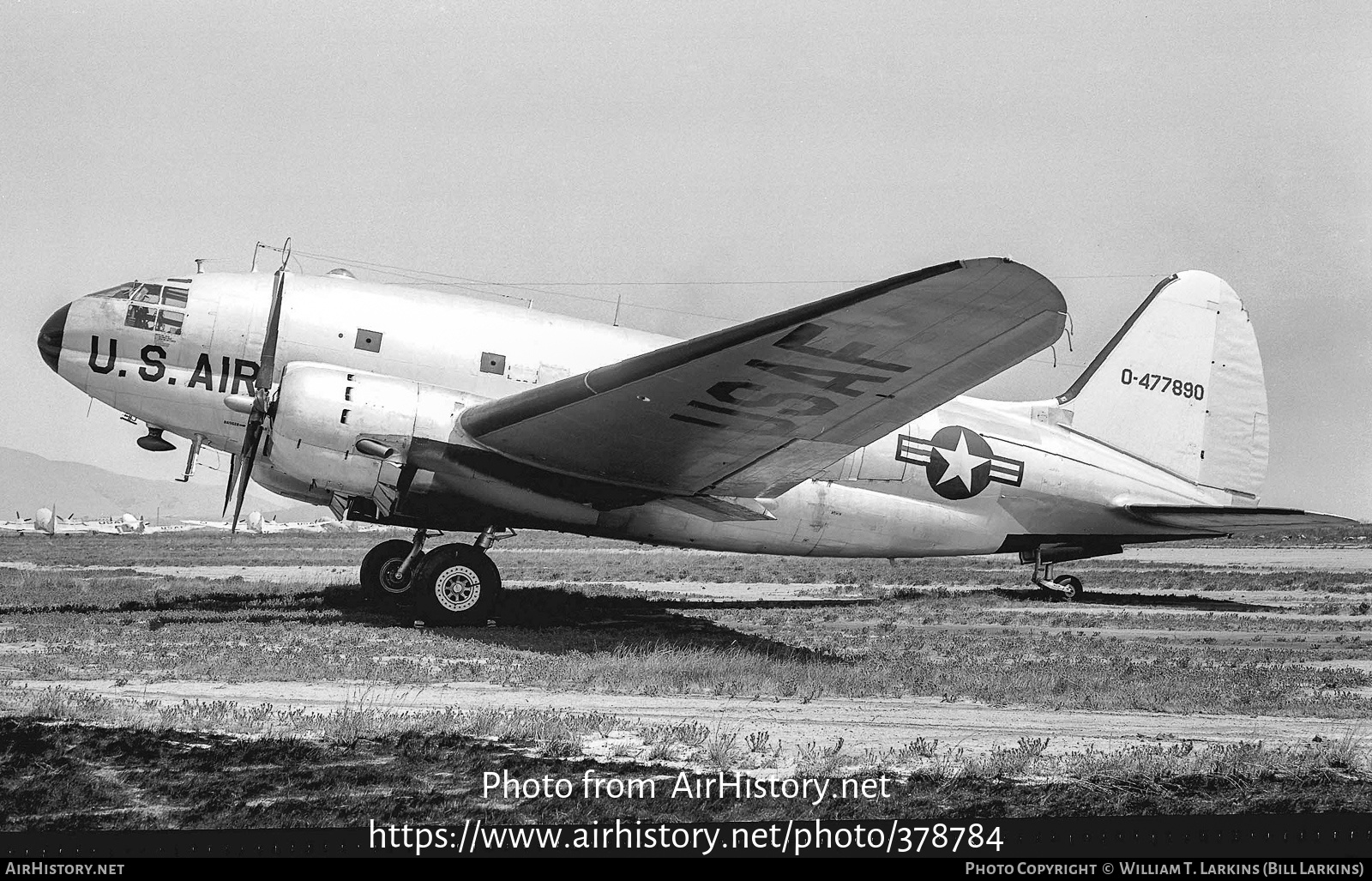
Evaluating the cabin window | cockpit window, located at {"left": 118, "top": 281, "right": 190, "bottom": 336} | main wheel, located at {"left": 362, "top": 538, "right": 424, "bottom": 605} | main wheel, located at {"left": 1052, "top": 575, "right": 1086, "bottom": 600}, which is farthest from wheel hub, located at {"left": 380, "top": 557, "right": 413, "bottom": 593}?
main wheel, located at {"left": 1052, "top": 575, "right": 1086, "bottom": 600}

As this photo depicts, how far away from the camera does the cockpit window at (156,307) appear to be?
13.3m

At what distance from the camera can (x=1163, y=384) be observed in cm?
1827

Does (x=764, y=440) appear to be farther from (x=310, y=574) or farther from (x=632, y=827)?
(x=310, y=574)

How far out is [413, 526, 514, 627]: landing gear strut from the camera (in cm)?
1251

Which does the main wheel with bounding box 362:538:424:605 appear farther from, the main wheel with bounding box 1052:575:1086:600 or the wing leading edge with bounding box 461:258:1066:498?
the main wheel with bounding box 1052:575:1086:600

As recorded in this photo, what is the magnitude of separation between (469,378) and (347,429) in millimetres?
2092

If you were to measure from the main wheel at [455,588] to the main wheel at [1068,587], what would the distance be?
1212 cm

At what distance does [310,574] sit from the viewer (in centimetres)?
2428

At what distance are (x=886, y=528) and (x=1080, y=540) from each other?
13.8ft

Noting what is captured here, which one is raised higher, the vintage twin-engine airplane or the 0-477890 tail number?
the 0-477890 tail number

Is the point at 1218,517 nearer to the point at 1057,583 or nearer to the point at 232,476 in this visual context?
the point at 1057,583

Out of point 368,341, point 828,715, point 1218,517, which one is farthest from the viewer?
point 1218,517

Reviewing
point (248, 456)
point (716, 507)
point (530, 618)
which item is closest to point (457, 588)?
point (530, 618)

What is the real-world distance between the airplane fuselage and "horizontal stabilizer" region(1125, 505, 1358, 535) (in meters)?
2.85
